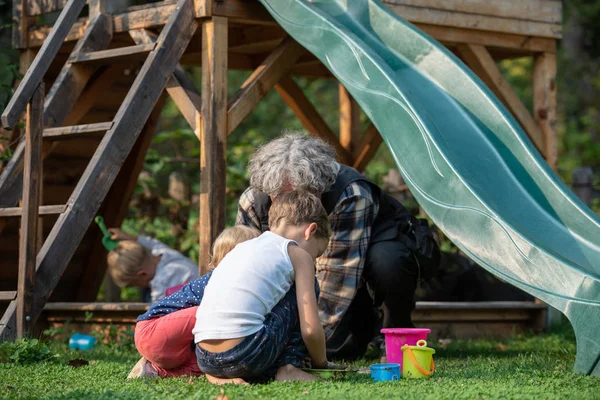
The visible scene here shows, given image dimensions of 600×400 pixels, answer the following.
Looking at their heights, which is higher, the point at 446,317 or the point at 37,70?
the point at 37,70

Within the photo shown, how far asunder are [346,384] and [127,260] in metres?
3.09

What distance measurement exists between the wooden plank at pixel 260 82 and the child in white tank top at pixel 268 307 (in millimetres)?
1970

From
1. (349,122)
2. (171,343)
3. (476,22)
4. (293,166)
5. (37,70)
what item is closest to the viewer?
(171,343)

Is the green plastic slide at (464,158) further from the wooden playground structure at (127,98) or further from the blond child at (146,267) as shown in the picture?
the blond child at (146,267)

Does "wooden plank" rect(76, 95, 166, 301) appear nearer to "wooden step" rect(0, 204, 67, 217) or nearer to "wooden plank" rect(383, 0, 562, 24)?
"wooden step" rect(0, 204, 67, 217)

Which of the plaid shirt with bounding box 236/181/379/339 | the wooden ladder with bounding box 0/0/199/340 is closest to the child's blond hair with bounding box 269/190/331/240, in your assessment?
the plaid shirt with bounding box 236/181/379/339

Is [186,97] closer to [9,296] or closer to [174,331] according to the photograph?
[9,296]

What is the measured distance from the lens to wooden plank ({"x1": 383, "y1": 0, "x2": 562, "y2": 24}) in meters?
6.11

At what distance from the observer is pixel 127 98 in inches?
197

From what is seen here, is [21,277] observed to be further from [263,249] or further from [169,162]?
[169,162]

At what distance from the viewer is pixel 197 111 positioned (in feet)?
17.0

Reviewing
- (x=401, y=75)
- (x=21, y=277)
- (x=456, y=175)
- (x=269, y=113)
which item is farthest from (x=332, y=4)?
(x=269, y=113)

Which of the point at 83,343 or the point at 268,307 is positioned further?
the point at 83,343

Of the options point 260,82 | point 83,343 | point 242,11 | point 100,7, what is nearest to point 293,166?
point 260,82
